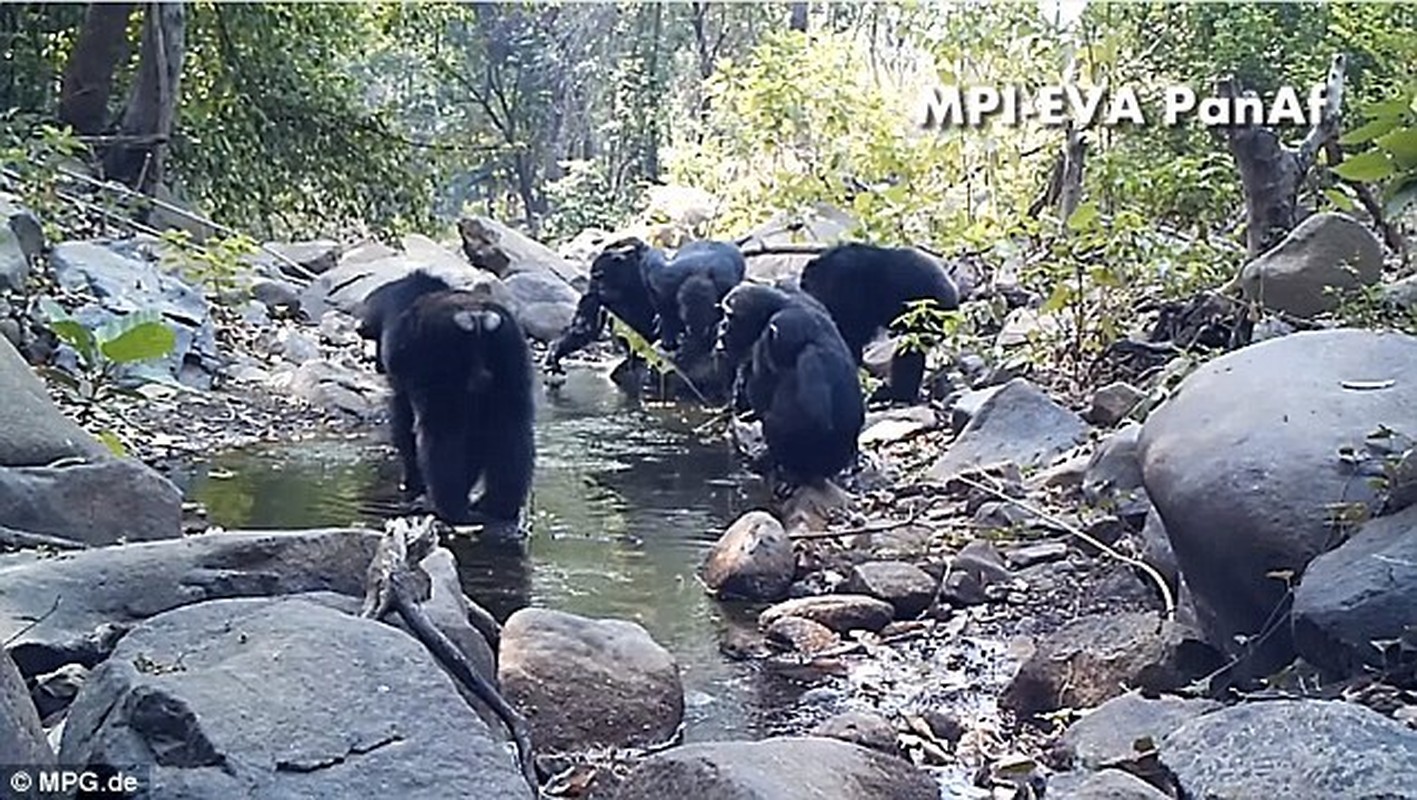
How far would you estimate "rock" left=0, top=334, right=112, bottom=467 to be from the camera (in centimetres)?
382

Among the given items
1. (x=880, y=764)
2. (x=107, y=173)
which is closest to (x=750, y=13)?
(x=107, y=173)

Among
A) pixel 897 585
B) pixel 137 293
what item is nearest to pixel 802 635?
pixel 897 585

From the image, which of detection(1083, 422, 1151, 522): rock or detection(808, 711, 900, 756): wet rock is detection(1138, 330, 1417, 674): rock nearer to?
detection(808, 711, 900, 756): wet rock

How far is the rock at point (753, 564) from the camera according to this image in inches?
195

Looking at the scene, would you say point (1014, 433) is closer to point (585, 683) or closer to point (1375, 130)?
point (585, 683)

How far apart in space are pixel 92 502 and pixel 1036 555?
→ 2.80m

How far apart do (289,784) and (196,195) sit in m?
11.3

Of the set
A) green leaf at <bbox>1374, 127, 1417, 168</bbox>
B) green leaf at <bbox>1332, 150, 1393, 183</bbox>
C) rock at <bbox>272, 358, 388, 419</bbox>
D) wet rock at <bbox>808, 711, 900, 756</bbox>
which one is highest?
green leaf at <bbox>1374, 127, 1417, 168</bbox>

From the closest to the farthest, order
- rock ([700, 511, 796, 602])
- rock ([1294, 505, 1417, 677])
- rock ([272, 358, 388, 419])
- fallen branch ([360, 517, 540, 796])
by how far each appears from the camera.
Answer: fallen branch ([360, 517, 540, 796]) → rock ([1294, 505, 1417, 677]) → rock ([700, 511, 796, 602]) → rock ([272, 358, 388, 419])

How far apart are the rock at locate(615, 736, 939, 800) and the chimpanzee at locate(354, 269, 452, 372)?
3.73 metres

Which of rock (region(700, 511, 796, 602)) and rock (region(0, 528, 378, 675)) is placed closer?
rock (region(0, 528, 378, 675))

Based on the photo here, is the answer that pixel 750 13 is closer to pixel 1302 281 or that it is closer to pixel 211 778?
pixel 1302 281

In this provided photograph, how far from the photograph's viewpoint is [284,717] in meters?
2.10

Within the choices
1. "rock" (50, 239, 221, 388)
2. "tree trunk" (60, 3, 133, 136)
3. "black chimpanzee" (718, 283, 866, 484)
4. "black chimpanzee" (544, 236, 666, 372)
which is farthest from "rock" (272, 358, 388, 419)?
"tree trunk" (60, 3, 133, 136)
